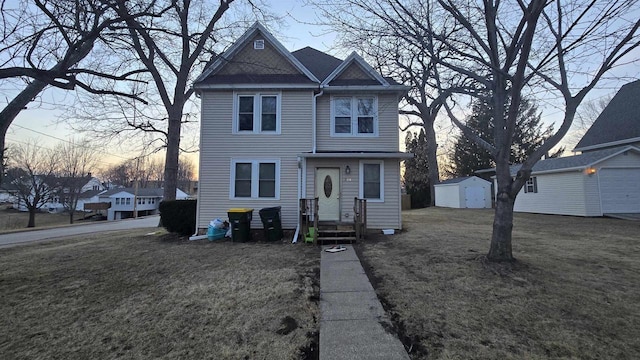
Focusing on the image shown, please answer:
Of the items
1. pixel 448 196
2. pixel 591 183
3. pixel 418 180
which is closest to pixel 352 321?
pixel 591 183

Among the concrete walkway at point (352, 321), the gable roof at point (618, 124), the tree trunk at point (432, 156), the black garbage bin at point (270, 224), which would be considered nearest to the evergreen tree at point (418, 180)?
the tree trunk at point (432, 156)

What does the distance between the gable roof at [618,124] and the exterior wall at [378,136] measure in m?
17.0

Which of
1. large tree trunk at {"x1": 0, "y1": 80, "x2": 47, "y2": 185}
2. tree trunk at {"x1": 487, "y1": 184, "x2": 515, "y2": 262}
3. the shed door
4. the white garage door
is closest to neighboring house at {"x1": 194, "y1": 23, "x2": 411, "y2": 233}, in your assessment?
tree trunk at {"x1": 487, "y1": 184, "x2": 515, "y2": 262}

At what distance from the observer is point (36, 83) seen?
19.7ft

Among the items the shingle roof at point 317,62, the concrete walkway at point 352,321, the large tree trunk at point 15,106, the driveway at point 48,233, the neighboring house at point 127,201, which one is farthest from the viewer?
the neighboring house at point 127,201

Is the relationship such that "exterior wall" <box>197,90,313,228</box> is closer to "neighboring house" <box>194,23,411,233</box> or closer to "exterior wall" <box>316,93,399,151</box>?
"neighboring house" <box>194,23,411,233</box>

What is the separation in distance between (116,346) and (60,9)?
5.69 meters

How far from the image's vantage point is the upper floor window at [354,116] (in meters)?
10.5

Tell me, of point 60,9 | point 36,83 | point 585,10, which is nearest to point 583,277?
point 585,10

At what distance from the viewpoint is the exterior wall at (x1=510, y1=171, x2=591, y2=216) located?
14422mm

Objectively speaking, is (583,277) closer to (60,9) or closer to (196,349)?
(196,349)

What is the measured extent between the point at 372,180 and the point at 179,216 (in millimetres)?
6913

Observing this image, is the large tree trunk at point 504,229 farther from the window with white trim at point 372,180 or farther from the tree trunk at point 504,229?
the window with white trim at point 372,180

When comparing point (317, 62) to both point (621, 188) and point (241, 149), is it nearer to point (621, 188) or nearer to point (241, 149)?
point (241, 149)
